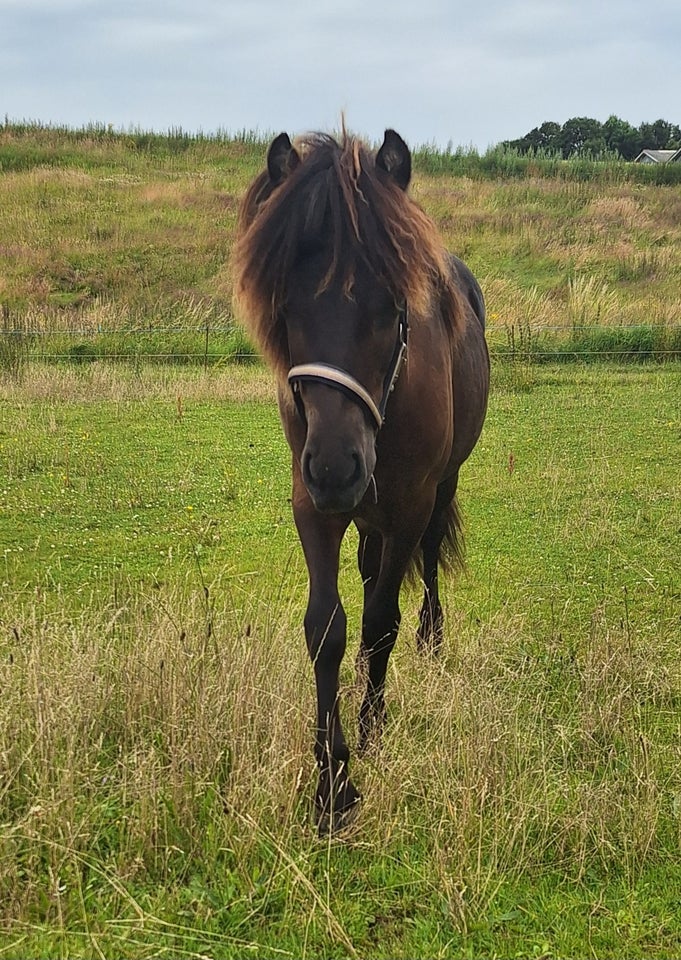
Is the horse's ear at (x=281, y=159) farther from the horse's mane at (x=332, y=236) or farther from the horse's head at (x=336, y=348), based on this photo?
the horse's head at (x=336, y=348)

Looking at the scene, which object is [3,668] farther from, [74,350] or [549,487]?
[74,350]

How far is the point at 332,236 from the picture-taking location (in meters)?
2.44

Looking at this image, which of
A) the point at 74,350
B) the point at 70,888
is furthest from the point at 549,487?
the point at 74,350

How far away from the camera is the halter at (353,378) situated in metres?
2.30

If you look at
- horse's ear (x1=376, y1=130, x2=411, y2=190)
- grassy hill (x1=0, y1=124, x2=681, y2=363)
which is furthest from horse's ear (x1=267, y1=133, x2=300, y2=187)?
grassy hill (x1=0, y1=124, x2=681, y2=363)

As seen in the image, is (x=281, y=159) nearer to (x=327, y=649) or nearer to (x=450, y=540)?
(x=327, y=649)

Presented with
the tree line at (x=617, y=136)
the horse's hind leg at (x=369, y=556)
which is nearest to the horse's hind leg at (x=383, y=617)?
the horse's hind leg at (x=369, y=556)

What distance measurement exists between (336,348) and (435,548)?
2496mm

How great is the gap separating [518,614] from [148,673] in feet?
6.70

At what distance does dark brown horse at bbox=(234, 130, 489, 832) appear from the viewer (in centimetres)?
235

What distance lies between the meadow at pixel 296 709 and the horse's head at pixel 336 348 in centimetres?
101

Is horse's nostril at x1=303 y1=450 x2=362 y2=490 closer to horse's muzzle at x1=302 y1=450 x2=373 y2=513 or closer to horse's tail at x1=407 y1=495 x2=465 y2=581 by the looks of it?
horse's muzzle at x1=302 y1=450 x2=373 y2=513

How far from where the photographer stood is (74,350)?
1428 cm

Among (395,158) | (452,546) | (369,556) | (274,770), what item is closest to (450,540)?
(452,546)
